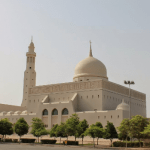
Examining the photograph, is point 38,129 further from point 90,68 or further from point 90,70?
point 90,68

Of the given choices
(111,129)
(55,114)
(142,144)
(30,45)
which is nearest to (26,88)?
(30,45)

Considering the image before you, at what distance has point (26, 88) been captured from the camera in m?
66.9

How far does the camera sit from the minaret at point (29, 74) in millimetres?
67000

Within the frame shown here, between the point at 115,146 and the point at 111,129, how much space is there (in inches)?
126

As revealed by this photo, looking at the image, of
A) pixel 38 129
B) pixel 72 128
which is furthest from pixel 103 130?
pixel 38 129

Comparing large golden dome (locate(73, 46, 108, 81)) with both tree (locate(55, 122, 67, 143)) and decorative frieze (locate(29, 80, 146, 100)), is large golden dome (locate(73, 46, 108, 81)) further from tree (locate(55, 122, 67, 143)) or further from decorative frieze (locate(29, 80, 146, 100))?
tree (locate(55, 122, 67, 143))

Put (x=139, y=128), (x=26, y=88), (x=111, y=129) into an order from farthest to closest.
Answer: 1. (x=26, y=88)
2. (x=111, y=129)
3. (x=139, y=128)

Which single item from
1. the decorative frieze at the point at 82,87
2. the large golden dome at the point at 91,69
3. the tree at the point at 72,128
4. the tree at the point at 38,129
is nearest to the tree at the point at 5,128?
the tree at the point at 38,129

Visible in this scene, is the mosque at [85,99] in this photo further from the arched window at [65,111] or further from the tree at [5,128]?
the tree at [5,128]

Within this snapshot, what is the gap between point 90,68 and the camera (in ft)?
187

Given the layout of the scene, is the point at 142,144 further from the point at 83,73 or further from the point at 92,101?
the point at 83,73

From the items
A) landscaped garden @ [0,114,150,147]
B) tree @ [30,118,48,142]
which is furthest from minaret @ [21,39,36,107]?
tree @ [30,118,48,142]

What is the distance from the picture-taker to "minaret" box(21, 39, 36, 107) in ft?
220

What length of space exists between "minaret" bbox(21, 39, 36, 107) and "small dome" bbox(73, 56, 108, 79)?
13954 mm
